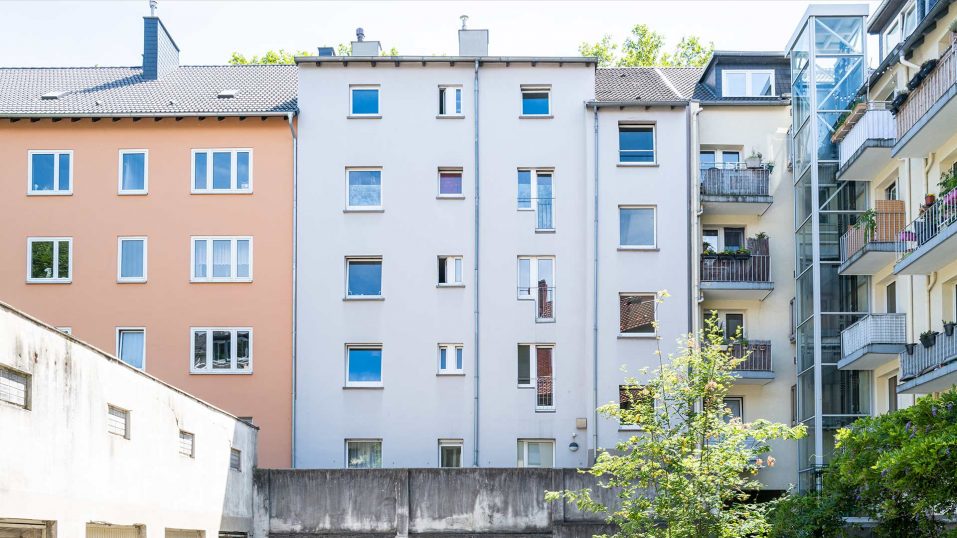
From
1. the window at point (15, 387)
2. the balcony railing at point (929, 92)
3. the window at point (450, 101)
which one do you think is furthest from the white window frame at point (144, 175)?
the window at point (15, 387)

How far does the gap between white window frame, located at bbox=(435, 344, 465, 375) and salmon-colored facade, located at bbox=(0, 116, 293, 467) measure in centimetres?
427

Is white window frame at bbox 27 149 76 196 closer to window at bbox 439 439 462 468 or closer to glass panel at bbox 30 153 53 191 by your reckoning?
glass panel at bbox 30 153 53 191

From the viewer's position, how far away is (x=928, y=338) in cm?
3000

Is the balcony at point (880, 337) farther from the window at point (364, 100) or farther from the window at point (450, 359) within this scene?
the window at point (364, 100)

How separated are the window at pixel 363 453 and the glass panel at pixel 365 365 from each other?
70.0 inches

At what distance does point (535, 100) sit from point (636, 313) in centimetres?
707

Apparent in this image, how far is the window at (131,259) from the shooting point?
40469 mm

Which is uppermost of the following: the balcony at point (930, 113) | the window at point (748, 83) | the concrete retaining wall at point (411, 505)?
the window at point (748, 83)

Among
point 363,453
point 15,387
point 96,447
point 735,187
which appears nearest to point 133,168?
point 363,453

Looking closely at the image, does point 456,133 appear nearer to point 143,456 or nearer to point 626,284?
point 626,284

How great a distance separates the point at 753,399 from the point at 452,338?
9.09 m

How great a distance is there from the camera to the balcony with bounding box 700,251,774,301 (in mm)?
40188

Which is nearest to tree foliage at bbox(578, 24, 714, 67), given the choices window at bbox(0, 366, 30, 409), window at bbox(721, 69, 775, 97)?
window at bbox(721, 69, 775, 97)

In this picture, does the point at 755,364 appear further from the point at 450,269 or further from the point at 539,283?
the point at 450,269
